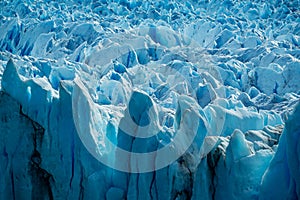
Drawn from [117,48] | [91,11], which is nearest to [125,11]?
[91,11]

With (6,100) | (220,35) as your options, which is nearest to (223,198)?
(6,100)

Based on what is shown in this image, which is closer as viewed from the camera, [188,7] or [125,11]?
[125,11]

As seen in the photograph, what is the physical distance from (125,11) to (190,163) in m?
10.6

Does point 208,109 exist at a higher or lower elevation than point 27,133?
higher

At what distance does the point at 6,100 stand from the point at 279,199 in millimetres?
1824

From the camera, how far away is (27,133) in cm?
279

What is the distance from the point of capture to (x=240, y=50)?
290 inches

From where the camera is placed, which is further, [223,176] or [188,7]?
[188,7]

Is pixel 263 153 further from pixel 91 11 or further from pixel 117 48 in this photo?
pixel 91 11

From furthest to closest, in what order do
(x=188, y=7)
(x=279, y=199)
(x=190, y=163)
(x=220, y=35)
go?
(x=188, y=7) → (x=220, y=35) → (x=190, y=163) → (x=279, y=199)

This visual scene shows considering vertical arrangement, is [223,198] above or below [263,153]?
below

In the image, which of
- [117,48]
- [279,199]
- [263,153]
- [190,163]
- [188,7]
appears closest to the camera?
[279,199]

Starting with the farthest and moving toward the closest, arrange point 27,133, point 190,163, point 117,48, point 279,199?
point 117,48 < point 27,133 < point 190,163 < point 279,199

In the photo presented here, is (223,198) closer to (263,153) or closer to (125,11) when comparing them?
(263,153)
